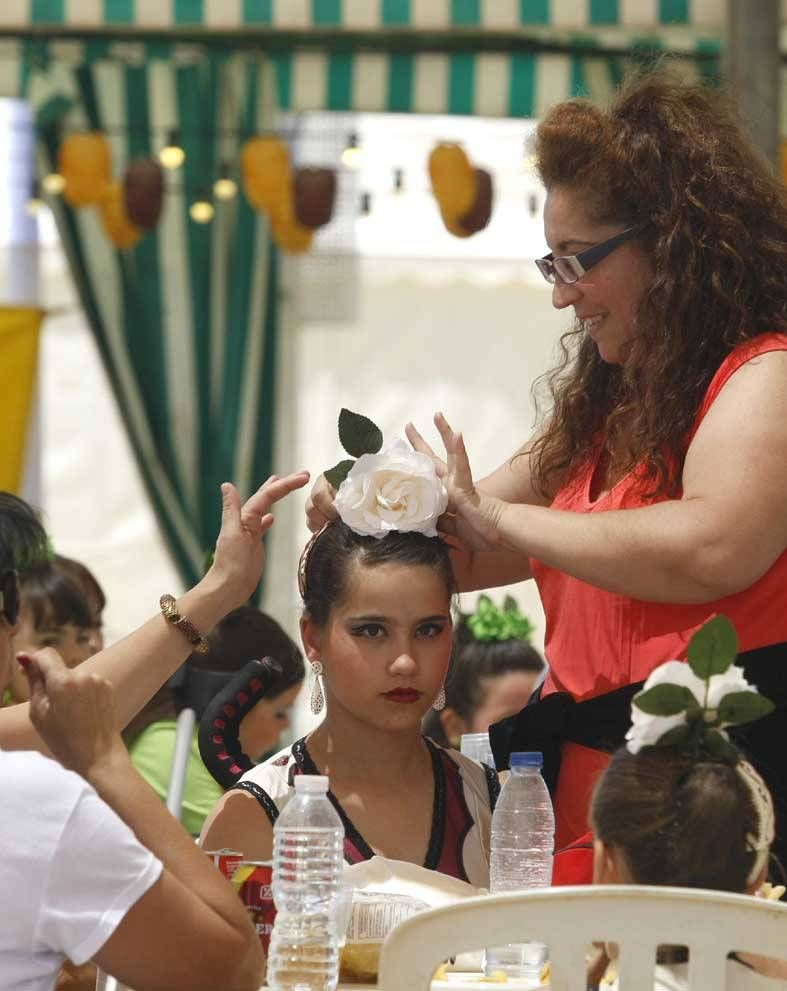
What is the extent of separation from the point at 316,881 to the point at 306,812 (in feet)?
0.28

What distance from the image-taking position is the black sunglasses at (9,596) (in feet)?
6.15

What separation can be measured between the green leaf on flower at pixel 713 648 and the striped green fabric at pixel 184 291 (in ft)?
17.3

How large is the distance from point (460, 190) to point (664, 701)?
498 centimetres

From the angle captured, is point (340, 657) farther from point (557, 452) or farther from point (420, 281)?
point (420, 281)

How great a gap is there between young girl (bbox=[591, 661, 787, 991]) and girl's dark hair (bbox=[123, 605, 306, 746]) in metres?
2.44

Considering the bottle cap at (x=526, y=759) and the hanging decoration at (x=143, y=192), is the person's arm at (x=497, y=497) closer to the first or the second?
the bottle cap at (x=526, y=759)

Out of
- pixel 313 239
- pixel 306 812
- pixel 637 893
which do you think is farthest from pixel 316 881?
pixel 313 239

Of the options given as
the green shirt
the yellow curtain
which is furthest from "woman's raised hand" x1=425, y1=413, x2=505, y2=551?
the yellow curtain

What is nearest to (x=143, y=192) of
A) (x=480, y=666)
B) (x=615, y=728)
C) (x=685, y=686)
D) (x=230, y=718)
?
(x=480, y=666)

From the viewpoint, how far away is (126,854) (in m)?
1.52

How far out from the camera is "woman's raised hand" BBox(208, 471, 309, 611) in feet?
7.84

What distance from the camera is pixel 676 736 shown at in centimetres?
166

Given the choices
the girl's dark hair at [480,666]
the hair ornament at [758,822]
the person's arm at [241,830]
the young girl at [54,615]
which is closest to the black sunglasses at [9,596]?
the person's arm at [241,830]

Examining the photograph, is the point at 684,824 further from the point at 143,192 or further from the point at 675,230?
the point at 143,192
